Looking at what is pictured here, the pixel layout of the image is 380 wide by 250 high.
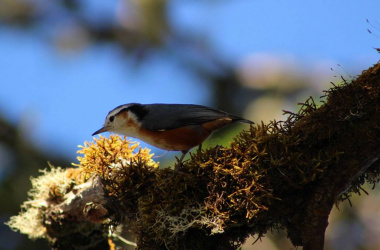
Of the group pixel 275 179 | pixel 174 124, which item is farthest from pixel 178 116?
pixel 275 179

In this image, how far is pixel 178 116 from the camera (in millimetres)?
3441

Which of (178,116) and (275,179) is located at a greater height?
(178,116)

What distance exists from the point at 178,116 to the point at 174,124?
3.1 inches

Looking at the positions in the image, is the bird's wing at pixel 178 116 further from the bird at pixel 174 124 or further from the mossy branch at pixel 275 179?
the mossy branch at pixel 275 179

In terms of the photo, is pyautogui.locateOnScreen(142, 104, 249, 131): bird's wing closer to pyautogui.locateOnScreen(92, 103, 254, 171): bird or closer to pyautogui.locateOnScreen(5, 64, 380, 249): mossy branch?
pyautogui.locateOnScreen(92, 103, 254, 171): bird

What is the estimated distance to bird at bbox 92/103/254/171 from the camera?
3385 mm

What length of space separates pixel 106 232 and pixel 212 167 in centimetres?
139

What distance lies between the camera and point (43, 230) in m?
3.83

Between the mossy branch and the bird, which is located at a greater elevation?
the bird

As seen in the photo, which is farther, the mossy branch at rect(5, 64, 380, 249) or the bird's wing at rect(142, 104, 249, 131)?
the bird's wing at rect(142, 104, 249, 131)

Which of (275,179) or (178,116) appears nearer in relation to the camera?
(275,179)

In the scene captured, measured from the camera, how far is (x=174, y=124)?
340 centimetres

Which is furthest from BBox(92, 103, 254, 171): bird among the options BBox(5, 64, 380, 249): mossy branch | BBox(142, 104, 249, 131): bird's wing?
BBox(5, 64, 380, 249): mossy branch

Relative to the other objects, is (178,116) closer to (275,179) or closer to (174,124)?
(174,124)
